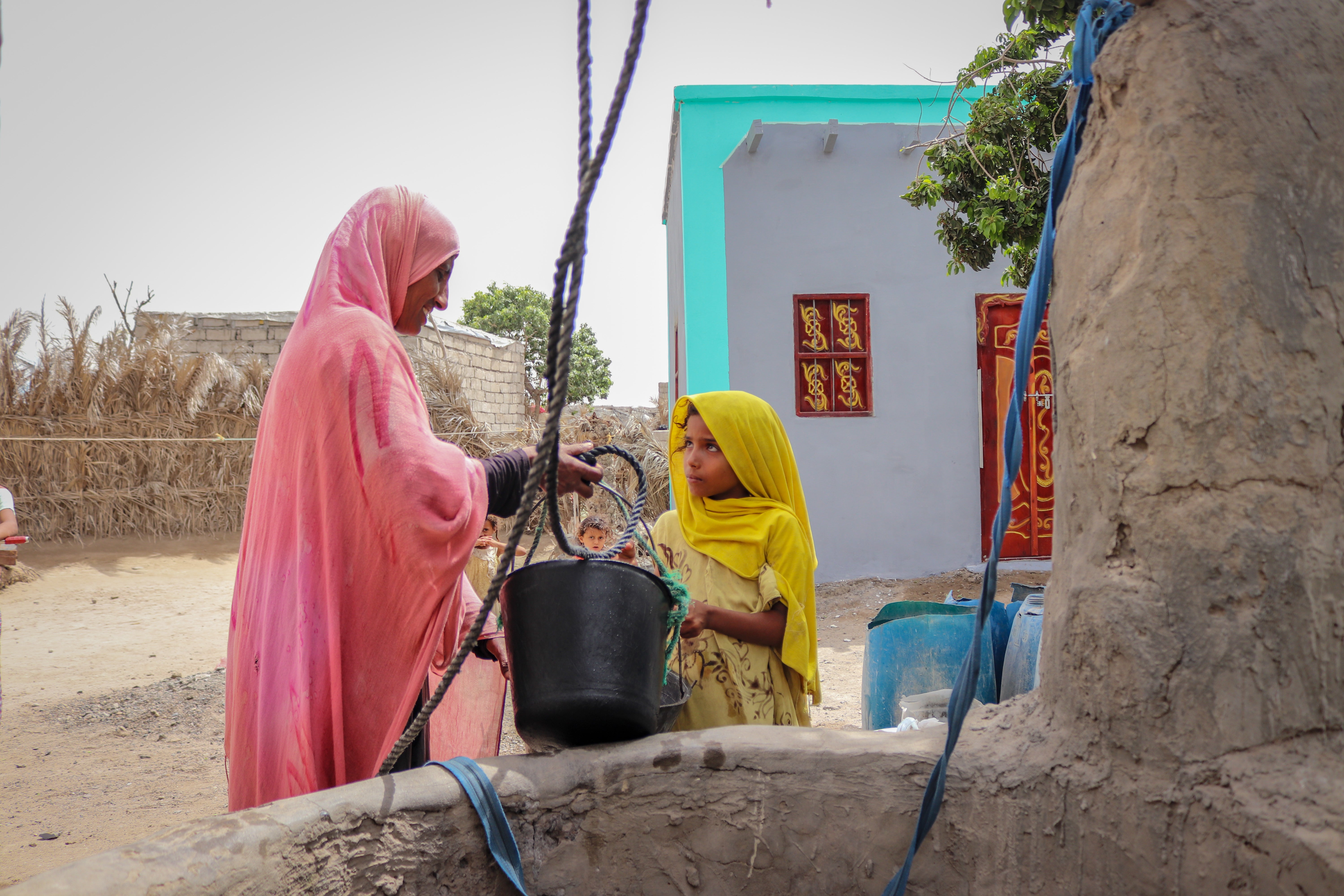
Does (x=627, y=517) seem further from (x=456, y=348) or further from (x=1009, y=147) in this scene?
(x=456, y=348)

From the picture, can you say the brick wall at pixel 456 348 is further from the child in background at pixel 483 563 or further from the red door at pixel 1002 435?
the red door at pixel 1002 435

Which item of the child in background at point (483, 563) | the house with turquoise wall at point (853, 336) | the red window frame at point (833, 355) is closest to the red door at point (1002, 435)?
the house with turquoise wall at point (853, 336)

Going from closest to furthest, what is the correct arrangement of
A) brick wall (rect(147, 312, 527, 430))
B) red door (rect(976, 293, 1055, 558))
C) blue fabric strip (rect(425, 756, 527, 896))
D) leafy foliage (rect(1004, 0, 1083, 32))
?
1. blue fabric strip (rect(425, 756, 527, 896))
2. leafy foliage (rect(1004, 0, 1083, 32))
3. red door (rect(976, 293, 1055, 558))
4. brick wall (rect(147, 312, 527, 430))

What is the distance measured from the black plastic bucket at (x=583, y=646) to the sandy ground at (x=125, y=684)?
286 cm

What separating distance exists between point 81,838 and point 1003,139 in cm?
593

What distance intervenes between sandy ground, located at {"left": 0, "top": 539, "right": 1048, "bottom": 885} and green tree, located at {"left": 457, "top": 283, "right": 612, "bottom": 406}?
16899 mm

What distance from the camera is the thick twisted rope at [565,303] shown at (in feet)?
4.08

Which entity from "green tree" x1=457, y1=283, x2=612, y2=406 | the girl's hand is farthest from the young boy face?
"green tree" x1=457, y1=283, x2=612, y2=406

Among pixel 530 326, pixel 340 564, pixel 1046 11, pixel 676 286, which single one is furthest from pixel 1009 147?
pixel 530 326

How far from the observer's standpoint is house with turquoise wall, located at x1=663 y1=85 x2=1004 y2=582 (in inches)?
324

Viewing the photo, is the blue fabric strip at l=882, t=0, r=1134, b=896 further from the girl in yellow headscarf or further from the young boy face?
the young boy face

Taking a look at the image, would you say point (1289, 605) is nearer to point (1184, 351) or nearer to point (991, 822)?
point (1184, 351)

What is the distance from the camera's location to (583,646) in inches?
65.9

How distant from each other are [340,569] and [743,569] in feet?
3.57
